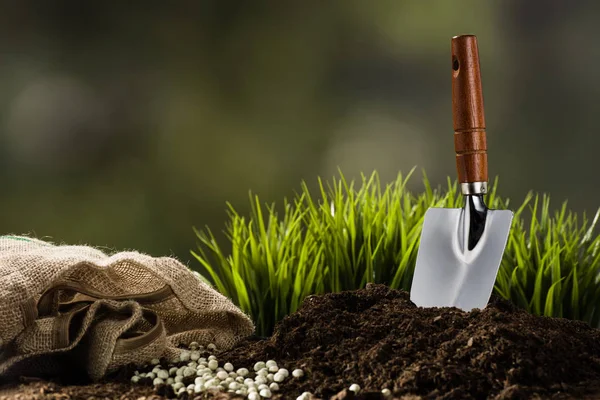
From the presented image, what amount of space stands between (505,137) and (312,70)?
130 cm

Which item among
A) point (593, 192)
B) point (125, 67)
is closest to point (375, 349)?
point (593, 192)

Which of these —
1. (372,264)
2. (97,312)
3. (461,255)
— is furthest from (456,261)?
(97,312)

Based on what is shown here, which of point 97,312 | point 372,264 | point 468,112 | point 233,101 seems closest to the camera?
point 97,312

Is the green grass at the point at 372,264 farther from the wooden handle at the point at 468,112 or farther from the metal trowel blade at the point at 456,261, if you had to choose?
the wooden handle at the point at 468,112

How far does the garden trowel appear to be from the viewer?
1510mm

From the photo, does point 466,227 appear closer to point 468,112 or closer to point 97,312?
point 468,112

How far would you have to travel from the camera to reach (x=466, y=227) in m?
1.58

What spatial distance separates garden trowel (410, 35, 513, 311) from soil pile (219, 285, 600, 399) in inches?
3.8

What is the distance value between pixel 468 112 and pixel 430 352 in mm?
572

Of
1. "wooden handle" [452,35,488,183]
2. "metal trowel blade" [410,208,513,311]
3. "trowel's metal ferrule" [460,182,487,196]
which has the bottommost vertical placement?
"metal trowel blade" [410,208,513,311]

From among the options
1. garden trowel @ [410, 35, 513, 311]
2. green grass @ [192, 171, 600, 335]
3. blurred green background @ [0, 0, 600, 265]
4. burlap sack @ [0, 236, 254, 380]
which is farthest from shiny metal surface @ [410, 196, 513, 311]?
blurred green background @ [0, 0, 600, 265]

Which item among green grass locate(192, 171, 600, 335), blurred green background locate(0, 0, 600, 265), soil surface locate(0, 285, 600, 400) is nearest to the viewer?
soil surface locate(0, 285, 600, 400)

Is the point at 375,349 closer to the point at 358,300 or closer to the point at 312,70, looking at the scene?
the point at 358,300

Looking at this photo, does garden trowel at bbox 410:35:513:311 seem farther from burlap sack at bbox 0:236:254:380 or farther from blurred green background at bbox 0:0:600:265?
blurred green background at bbox 0:0:600:265
